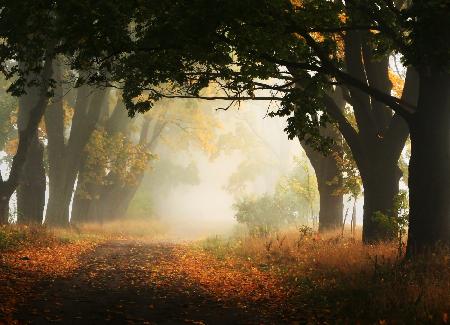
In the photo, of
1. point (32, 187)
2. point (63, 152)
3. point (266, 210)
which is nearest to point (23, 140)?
point (32, 187)

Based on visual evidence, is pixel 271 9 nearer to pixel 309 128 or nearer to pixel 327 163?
pixel 309 128

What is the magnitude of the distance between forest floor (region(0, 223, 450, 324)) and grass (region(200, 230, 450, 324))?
0.8 inches

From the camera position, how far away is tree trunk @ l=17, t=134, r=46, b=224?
1905 centimetres

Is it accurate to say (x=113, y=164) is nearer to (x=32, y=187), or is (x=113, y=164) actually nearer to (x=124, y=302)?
(x=32, y=187)

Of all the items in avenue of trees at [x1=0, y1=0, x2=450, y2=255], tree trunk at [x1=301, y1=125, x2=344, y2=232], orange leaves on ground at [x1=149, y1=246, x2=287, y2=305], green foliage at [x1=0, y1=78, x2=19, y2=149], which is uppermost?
green foliage at [x1=0, y1=78, x2=19, y2=149]

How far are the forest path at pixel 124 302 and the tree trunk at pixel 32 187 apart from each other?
9.00 m

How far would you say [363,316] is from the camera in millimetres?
6758

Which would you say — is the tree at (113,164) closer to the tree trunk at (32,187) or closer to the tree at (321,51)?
the tree trunk at (32,187)

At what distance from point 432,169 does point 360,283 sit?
3.09 meters

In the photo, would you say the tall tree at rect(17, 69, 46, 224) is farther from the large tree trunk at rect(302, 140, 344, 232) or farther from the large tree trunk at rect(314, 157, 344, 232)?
the large tree trunk at rect(314, 157, 344, 232)

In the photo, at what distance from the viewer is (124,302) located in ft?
25.6

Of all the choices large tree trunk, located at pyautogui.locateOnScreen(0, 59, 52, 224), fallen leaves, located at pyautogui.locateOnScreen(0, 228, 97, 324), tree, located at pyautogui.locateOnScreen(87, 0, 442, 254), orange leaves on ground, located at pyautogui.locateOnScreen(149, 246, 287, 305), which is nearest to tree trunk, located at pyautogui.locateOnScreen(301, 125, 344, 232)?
orange leaves on ground, located at pyautogui.locateOnScreen(149, 246, 287, 305)

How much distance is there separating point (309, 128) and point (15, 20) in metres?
5.96

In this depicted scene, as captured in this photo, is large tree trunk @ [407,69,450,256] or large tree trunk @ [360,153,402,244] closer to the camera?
large tree trunk @ [407,69,450,256]
